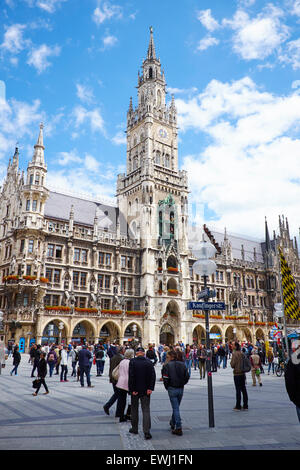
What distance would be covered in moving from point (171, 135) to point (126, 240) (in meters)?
20.8

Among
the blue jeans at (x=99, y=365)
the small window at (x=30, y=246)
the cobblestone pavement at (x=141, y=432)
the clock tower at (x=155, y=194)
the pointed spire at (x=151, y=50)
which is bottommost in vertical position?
the cobblestone pavement at (x=141, y=432)

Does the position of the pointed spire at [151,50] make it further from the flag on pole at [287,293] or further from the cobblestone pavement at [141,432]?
the cobblestone pavement at [141,432]

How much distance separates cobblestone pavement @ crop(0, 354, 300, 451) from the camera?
674 cm

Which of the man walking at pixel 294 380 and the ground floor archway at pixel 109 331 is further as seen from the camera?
the ground floor archway at pixel 109 331

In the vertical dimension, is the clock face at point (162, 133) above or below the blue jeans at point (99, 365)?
above

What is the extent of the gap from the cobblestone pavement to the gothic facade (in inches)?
1062

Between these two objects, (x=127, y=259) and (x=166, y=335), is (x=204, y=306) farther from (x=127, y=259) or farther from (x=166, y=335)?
(x=166, y=335)

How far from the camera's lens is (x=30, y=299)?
124ft

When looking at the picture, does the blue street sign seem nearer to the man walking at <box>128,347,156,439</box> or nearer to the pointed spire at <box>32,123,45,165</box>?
the man walking at <box>128,347,156,439</box>

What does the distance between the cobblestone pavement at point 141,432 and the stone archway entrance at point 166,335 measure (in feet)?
115

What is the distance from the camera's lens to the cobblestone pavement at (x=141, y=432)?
22.1ft

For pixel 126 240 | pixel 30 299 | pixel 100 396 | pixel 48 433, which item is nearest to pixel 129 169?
pixel 126 240

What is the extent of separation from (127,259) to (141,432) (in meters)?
41.3

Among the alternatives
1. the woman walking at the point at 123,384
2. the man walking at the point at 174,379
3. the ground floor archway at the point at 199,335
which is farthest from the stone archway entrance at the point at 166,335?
the man walking at the point at 174,379
